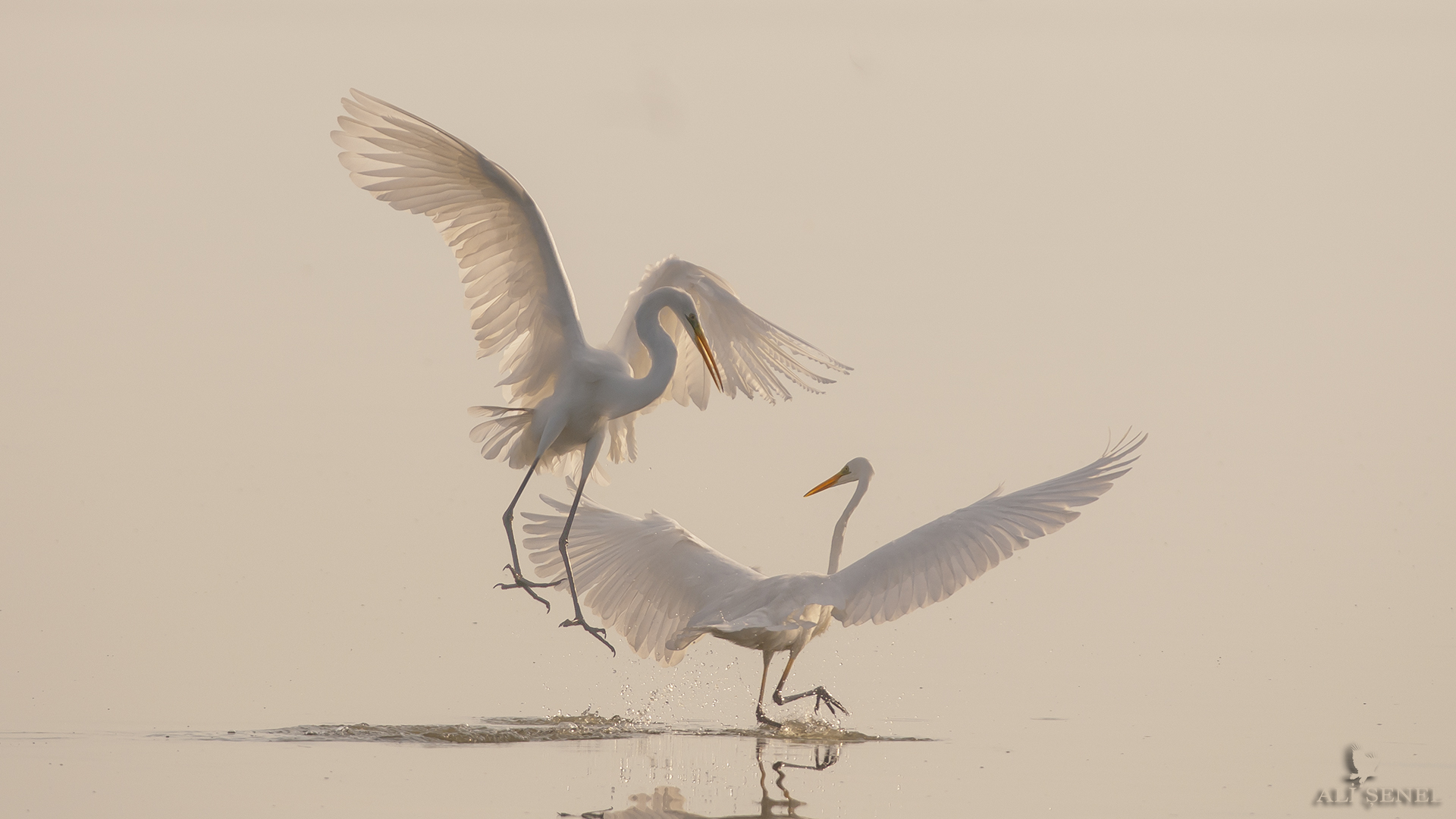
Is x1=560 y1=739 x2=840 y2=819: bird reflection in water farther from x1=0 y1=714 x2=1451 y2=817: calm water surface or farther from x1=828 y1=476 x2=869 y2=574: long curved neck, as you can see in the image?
x1=828 y1=476 x2=869 y2=574: long curved neck

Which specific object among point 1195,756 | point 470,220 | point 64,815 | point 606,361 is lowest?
point 64,815

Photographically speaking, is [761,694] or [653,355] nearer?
[653,355]

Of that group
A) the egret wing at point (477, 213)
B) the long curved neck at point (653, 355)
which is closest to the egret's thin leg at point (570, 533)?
the long curved neck at point (653, 355)

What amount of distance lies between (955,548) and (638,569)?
2.23 meters

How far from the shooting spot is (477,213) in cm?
992

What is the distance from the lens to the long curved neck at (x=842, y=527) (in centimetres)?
1087

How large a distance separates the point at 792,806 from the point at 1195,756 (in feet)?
9.05

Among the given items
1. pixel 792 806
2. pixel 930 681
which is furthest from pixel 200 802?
pixel 930 681

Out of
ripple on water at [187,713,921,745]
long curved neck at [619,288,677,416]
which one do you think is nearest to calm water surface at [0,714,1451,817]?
ripple on water at [187,713,921,745]

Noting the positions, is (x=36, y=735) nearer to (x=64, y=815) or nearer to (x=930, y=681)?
(x=64, y=815)

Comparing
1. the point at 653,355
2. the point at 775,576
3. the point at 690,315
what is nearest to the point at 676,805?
the point at 775,576

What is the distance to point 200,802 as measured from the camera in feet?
23.2

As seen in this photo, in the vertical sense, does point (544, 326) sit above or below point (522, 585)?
above

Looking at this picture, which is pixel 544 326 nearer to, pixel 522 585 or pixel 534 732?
pixel 522 585
